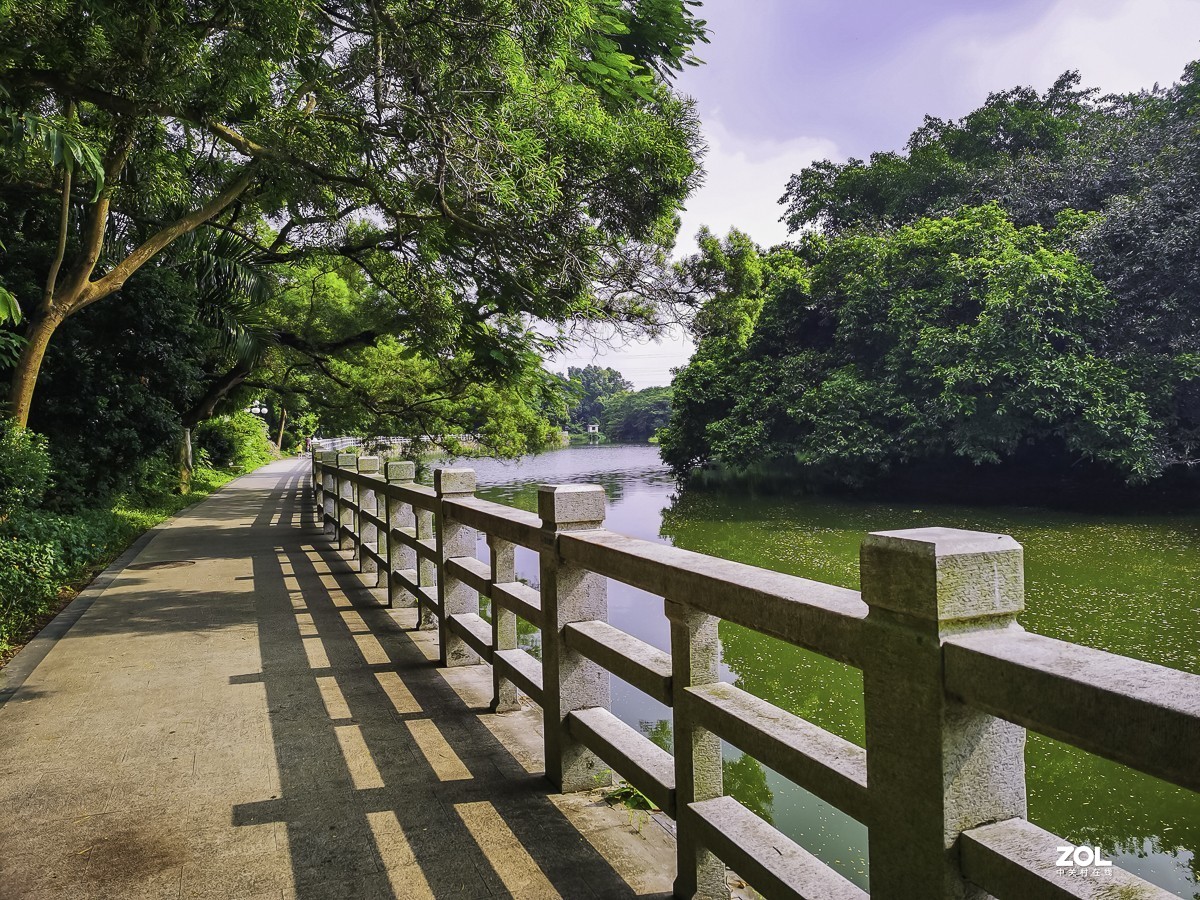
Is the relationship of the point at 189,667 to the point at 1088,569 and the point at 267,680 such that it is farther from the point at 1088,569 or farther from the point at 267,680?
the point at 1088,569

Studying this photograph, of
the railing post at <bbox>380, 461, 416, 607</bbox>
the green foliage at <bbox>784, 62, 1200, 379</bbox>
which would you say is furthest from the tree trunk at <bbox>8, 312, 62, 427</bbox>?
the green foliage at <bbox>784, 62, 1200, 379</bbox>

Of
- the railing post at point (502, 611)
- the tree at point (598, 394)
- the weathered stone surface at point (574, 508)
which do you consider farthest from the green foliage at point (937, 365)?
the tree at point (598, 394)

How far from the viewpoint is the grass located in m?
6.54

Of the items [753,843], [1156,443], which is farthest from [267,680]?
[1156,443]

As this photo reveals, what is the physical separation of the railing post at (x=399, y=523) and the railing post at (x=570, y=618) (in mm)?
3234

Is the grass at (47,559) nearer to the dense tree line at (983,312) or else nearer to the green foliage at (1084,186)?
the dense tree line at (983,312)

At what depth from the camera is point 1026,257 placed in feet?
66.1

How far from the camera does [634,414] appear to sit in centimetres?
9250

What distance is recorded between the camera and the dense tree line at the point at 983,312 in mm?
19078

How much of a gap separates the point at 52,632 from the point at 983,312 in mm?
20477

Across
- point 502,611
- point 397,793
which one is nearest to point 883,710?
point 397,793

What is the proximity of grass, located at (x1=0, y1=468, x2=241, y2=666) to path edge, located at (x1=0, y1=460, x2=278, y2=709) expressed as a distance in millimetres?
94

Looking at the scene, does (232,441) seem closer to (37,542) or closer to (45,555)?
(37,542)

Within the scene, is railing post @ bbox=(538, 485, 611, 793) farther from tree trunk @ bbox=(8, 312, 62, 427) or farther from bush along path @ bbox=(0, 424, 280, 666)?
tree trunk @ bbox=(8, 312, 62, 427)
